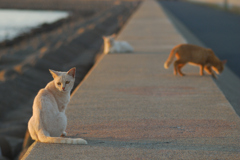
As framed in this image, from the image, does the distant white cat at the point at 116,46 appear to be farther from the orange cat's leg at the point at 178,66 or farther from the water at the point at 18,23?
the water at the point at 18,23

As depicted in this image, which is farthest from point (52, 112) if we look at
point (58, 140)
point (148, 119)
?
point (148, 119)

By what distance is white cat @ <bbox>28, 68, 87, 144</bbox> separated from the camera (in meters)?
4.18

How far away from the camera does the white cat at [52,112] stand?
13.7ft

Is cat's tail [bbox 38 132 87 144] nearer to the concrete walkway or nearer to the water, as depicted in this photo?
the concrete walkway

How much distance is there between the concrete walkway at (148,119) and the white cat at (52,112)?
120mm

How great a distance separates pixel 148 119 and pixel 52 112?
61.9 inches

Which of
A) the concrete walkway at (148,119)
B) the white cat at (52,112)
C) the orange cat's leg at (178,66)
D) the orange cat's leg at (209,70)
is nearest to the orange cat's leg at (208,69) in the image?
the orange cat's leg at (209,70)

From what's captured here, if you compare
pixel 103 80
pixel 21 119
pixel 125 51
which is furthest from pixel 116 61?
pixel 21 119

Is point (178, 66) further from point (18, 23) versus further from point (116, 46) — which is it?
point (18, 23)

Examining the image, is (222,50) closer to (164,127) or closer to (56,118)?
(164,127)

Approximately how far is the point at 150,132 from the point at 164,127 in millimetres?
251

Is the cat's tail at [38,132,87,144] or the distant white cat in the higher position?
the cat's tail at [38,132,87,144]

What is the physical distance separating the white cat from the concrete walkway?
120mm

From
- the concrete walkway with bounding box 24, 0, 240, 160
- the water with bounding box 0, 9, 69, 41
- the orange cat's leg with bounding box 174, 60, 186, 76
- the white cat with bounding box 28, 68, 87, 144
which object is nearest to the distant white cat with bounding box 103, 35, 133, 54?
the concrete walkway with bounding box 24, 0, 240, 160
